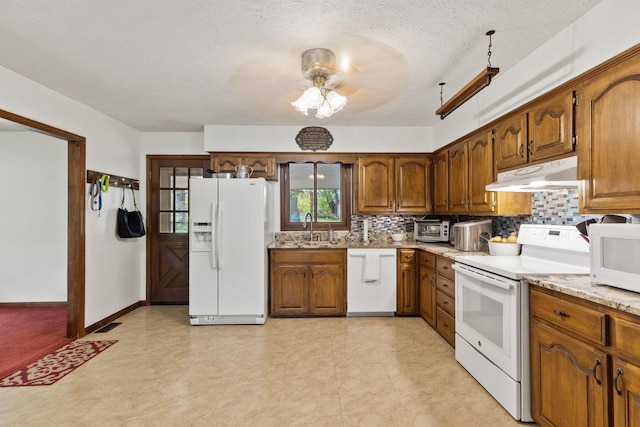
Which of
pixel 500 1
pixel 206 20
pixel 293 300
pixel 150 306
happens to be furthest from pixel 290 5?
pixel 150 306

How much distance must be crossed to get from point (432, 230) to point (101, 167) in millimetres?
3964

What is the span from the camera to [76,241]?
3289mm

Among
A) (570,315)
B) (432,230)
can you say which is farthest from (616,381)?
(432,230)

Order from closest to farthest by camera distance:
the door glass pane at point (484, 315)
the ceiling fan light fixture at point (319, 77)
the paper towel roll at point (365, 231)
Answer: the door glass pane at point (484, 315) < the ceiling fan light fixture at point (319, 77) < the paper towel roll at point (365, 231)

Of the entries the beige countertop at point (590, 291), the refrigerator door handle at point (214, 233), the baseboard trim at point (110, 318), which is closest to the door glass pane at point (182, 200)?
the refrigerator door handle at point (214, 233)

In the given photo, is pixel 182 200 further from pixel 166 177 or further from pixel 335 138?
pixel 335 138

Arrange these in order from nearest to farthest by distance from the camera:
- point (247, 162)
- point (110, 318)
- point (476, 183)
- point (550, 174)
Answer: point (550, 174) < point (476, 183) < point (110, 318) < point (247, 162)

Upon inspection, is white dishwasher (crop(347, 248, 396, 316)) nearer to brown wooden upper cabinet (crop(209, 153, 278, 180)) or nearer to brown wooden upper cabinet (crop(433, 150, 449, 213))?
brown wooden upper cabinet (crop(433, 150, 449, 213))

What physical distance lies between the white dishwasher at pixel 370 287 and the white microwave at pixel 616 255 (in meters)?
2.37

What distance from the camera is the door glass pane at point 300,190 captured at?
4.55 m

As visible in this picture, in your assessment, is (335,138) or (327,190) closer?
(335,138)

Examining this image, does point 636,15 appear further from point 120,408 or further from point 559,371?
point 120,408

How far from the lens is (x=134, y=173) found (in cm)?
434

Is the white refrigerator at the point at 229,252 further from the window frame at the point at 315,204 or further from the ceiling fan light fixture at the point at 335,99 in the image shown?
the ceiling fan light fixture at the point at 335,99
